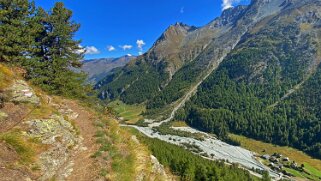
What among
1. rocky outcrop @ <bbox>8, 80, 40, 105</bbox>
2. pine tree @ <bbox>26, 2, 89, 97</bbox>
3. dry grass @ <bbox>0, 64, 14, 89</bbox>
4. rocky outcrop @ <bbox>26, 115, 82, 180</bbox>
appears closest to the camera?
rocky outcrop @ <bbox>26, 115, 82, 180</bbox>

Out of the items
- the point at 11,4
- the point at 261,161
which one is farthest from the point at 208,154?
the point at 11,4

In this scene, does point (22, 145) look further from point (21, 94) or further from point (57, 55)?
point (57, 55)

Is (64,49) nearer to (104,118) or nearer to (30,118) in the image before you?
(104,118)

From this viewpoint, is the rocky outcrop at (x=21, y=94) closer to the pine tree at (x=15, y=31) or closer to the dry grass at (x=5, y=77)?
the dry grass at (x=5, y=77)

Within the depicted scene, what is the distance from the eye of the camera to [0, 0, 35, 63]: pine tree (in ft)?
130

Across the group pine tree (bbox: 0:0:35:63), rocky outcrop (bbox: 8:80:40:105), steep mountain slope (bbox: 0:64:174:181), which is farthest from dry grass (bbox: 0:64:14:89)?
pine tree (bbox: 0:0:35:63)

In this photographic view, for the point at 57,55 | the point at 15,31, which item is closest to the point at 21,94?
the point at 15,31

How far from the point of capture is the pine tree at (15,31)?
130 feet

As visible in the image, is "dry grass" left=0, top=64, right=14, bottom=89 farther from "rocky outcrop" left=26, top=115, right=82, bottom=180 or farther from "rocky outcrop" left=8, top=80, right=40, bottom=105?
"rocky outcrop" left=26, top=115, right=82, bottom=180

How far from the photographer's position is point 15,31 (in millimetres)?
40562

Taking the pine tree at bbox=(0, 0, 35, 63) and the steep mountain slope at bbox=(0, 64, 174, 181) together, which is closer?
the steep mountain slope at bbox=(0, 64, 174, 181)

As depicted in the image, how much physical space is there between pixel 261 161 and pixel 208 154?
116 feet

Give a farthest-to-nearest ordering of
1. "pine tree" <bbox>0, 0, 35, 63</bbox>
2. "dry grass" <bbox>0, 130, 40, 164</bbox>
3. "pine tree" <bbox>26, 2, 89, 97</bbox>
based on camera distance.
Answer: "pine tree" <bbox>26, 2, 89, 97</bbox> → "pine tree" <bbox>0, 0, 35, 63</bbox> → "dry grass" <bbox>0, 130, 40, 164</bbox>

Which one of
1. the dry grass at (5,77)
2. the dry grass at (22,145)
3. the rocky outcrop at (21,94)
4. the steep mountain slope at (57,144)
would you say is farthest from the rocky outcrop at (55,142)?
the dry grass at (5,77)
